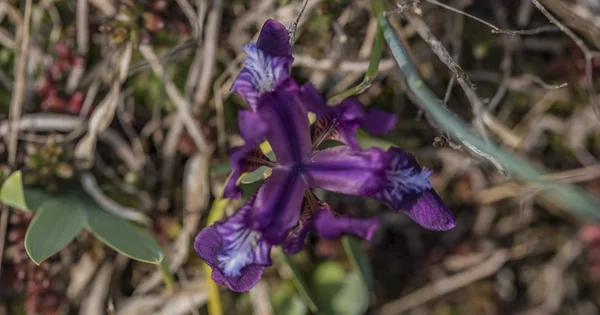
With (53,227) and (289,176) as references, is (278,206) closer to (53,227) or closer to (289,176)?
(289,176)

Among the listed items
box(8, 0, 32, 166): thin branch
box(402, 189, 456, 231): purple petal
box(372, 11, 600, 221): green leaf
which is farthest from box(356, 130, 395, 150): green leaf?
box(8, 0, 32, 166): thin branch

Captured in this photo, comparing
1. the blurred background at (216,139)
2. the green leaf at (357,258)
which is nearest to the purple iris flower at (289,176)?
the blurred background at (216,139)

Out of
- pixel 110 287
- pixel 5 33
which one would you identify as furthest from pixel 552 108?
pixel 5 33

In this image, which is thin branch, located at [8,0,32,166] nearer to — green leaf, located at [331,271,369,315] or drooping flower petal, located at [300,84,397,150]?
drooping flower petal, located at [300,84,397,150]

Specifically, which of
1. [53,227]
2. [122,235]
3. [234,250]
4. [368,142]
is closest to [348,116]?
[234,250]

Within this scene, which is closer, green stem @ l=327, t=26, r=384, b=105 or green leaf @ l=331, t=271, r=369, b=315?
green stem @ l=327, t=26, r=384, b=105
